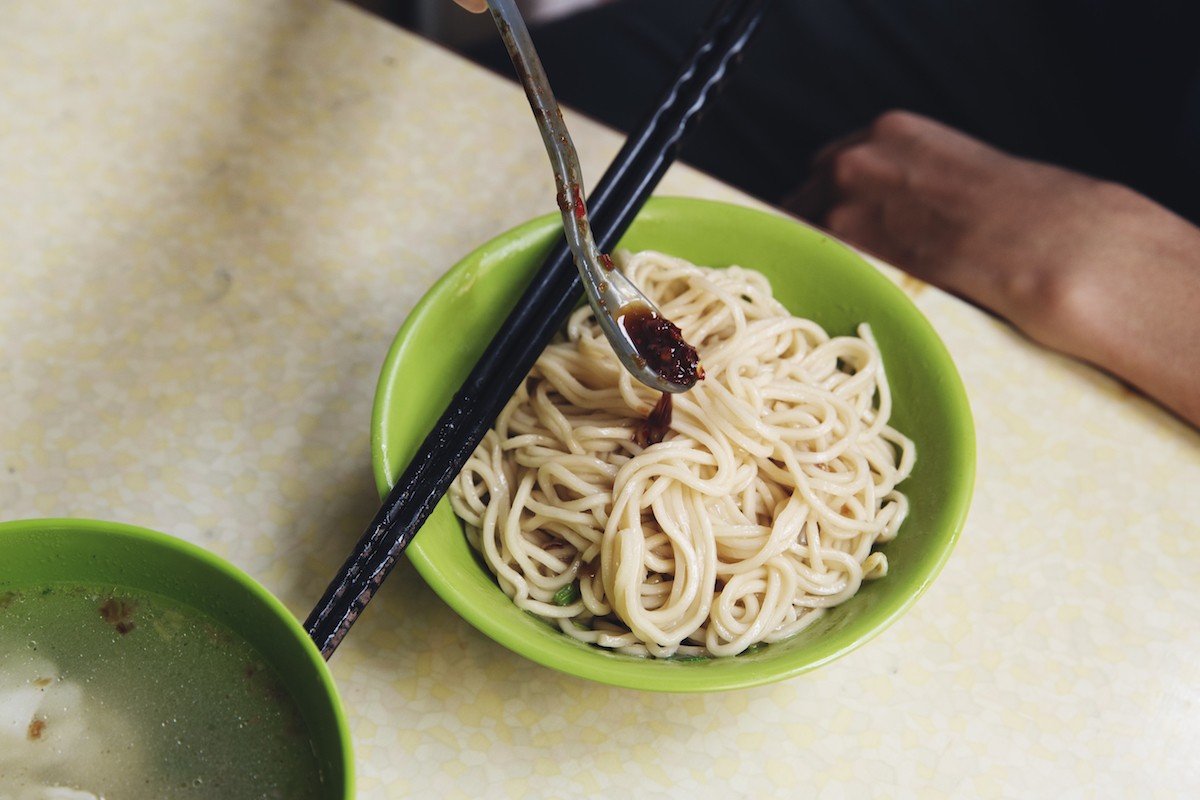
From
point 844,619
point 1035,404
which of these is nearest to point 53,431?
point 844,619

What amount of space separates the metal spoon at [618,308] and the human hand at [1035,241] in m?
0.97

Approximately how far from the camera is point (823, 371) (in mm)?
1671

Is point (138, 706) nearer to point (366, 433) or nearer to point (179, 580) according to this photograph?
point (179, 580)

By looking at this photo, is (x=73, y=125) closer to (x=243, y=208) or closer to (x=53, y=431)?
(x=243, y=208)

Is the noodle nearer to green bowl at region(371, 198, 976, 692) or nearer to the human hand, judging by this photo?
green bowl at region(371, 198, 976, 692)

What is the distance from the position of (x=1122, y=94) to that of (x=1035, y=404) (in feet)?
5.03

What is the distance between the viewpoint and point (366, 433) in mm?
1691

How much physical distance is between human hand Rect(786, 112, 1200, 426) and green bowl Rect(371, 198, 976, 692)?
1.74 ft

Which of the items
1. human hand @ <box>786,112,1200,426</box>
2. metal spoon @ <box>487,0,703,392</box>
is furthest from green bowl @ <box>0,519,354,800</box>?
human hand @ <box>786,112,1200,426</box>

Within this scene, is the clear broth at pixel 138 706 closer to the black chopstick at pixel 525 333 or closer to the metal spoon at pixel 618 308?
the black chopstick at pixel 525 333

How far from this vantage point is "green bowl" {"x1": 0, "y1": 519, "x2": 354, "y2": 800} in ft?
3.14

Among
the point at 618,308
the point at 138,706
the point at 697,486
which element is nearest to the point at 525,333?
the point at 618,308

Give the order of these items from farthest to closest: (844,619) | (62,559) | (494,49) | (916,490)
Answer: (494,49) < (916,490) < (844,619) < (62,559)

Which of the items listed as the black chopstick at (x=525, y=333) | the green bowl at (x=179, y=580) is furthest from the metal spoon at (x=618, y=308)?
the green bowl at (x=179, y=580)
